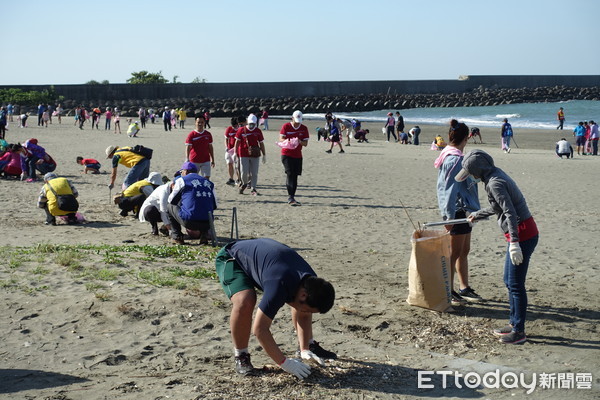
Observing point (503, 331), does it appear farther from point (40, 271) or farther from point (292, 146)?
point (292, 146)

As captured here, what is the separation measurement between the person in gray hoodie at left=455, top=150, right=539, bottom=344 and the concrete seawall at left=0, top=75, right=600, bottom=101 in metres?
69.4

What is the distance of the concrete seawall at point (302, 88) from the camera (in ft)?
249

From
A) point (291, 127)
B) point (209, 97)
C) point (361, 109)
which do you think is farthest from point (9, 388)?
point (209, 97)

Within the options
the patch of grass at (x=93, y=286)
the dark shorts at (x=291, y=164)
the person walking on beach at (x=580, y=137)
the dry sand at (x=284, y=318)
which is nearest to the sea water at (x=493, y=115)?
the person walking on beach at (x=580, y=137)

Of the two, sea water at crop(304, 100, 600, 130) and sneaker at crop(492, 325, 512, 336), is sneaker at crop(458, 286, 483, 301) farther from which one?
sea water at crop(304, 100, 600, 130)

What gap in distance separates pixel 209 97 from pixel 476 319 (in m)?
80.4

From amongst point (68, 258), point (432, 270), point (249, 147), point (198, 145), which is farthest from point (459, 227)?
point (198, 145)

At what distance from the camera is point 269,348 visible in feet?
16.1

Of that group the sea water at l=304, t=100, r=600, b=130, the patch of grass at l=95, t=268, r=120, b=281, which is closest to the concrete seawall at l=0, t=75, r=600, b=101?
the sea water at l=304, t=100, r=600, b=130

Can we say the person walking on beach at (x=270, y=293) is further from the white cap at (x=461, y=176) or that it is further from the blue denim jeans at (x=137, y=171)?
the blue denim jeans at (x=137, y=171)

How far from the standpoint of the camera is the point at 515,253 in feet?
19.1

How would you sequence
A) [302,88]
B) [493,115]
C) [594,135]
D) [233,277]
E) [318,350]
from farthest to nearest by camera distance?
[302,88] < [493,115] < [594,135] < [318,350] < [233,277]

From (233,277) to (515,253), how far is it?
2412 mm

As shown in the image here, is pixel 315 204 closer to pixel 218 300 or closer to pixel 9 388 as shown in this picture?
pixel 218 300
